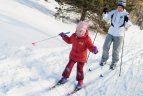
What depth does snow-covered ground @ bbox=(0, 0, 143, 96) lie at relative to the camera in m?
8.17

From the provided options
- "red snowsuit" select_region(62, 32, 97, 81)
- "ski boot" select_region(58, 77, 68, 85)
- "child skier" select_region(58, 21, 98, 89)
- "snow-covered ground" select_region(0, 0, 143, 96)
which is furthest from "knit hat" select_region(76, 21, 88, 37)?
"snow-covered ground" select_region(0, 0, 143, 96)

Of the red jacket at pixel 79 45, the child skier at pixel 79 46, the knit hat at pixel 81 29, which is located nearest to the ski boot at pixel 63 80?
the child skier at pixel 79 46

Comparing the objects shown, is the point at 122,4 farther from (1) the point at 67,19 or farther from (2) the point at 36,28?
(1) the point at 67,19

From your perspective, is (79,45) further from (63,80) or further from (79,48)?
(63,80)

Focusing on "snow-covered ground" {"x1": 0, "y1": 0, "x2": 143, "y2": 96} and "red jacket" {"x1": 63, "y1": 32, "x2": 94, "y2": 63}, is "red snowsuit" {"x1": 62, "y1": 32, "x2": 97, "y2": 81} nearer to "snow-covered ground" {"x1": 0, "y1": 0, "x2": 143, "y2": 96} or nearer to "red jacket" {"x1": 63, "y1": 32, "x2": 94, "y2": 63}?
"red jacket" {"x1": 63, "y1": 32, "x2": 94, "y2": 63}

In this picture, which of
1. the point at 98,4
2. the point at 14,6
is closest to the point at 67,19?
the point at 98,4

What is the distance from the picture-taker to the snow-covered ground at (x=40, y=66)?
8.17 metres

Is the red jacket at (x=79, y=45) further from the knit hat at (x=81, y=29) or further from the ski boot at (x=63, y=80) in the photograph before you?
the ski boot at (x=63, y=80)

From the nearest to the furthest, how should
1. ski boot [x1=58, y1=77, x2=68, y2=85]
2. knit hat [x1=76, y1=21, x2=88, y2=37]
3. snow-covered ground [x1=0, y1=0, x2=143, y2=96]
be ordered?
snow-covered ground [x1=0, y1=0, x2=143, y2=96], knit hat [x1=76, y1=21, x2=88, y2=37], ski boot [x1=58, y1=77, x2=68, y2=85]

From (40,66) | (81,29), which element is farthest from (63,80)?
(81,29)

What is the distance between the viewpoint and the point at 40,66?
9.38m

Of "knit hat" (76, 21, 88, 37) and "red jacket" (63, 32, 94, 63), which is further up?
"knit hat" (76, 21, 88, 37)

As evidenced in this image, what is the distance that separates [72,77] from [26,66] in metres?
1.33

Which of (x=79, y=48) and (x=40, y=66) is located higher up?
(x=79, y=48)
